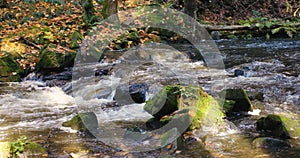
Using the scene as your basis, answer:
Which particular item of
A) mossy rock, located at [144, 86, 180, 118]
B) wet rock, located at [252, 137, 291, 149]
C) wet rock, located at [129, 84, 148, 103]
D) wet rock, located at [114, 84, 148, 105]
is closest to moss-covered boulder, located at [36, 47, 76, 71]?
wet rock, located at [114, 84, 148, 105]

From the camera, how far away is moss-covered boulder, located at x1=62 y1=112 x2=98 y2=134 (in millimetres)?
5320

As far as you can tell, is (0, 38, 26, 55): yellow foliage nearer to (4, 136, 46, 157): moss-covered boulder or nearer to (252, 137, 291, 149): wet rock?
(4, 136, 46, 157): moss-covered boulder

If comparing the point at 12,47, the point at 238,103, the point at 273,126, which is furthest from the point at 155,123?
the point at 12,47

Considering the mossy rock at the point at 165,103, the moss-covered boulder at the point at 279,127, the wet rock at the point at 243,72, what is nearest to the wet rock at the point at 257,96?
the moss-covered boulder at the point at 279,127

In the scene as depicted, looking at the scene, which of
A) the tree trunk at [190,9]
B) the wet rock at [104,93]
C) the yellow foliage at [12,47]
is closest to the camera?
the wet rock at [104,93]

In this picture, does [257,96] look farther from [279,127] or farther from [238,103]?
[279,127]

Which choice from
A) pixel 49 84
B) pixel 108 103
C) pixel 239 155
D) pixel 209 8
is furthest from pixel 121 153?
pixel 209 8

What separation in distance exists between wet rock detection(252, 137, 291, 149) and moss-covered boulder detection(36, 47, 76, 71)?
20.5 feet

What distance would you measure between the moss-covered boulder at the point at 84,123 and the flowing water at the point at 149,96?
0.11m

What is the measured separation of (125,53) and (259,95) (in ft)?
19.0

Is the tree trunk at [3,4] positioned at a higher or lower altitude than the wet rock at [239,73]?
higher

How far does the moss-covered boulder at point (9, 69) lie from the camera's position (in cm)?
912

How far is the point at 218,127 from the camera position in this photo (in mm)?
5316

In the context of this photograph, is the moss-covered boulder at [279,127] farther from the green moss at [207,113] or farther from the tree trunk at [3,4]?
the tree trunk at [3,4]
